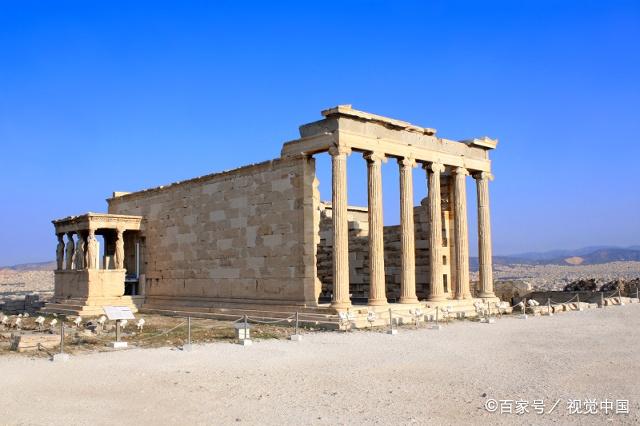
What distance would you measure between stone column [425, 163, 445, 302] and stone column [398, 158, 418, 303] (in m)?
1.18

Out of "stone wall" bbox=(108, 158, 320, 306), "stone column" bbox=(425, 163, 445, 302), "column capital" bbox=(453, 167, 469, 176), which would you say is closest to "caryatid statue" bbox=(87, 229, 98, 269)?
"stone wall" bbox=(108, 158, 320, 306)

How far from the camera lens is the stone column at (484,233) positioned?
1041 inches

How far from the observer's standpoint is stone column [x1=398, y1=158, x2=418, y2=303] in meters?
22.4

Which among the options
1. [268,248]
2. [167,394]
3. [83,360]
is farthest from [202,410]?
[268,248]

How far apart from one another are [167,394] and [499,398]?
4923 millimetres

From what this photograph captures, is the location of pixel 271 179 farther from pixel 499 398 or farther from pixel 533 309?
pixel 499 398

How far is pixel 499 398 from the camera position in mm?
9953

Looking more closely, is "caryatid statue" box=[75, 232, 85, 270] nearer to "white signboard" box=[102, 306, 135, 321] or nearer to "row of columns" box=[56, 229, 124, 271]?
"row of columns" box=[56, 229, 124, 271]

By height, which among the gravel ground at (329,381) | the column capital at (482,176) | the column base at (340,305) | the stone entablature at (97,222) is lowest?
the gravel ground at (329,381)

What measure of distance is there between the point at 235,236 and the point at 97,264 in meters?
7.07

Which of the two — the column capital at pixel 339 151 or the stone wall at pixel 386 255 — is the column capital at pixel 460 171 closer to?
the stone wall at pixel 386 255

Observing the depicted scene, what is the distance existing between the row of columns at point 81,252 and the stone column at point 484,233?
48.2ft

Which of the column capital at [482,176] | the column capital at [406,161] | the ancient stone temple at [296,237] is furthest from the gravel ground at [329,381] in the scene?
the column capital at [482,176]

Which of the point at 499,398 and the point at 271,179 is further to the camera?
the point at 271,179
